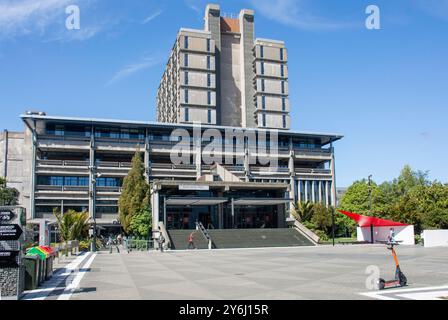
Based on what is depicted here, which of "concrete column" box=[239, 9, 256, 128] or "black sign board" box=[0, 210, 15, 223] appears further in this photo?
"concrete column" box=[239, 9, 256, 128]

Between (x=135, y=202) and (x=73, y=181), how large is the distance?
2317 cm

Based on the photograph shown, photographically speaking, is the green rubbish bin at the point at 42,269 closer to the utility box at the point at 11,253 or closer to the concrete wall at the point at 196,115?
the utility box at the point at 11,253

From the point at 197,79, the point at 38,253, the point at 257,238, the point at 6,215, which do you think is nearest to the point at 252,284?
the point at 6,215

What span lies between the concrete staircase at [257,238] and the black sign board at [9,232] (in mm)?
32842

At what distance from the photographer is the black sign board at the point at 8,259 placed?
13.1 meters

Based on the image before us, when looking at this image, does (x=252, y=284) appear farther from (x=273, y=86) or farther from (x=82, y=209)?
(x=273, y=86)

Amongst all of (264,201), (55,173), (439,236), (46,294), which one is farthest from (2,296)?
(55,173)

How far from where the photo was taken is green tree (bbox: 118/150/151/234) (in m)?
51.1

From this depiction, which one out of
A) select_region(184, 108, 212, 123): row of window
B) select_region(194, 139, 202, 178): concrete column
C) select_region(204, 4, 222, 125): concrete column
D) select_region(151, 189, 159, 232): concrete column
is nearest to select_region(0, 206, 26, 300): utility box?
select_region(151, 189, 159, 232): concrete column

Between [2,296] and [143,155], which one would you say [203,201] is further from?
[2,296]

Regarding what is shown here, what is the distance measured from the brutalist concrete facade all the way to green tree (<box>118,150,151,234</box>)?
39.9 m

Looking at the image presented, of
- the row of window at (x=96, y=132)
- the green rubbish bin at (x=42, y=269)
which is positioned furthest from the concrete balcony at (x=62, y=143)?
the green rubbish bin at (x=42, y=269)

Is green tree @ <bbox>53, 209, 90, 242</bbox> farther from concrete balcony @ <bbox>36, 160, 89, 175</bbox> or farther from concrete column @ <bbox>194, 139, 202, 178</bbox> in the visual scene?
concrete column @ <bbox>194, 139, 202, 178</bbox>

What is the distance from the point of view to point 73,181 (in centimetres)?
7225
